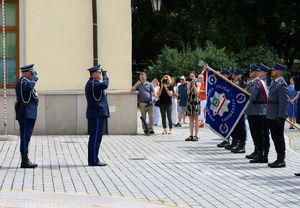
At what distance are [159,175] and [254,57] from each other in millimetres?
29453

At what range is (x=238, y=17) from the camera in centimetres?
4747

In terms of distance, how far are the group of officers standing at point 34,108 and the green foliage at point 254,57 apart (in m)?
27.2

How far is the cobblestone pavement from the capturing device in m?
9.77

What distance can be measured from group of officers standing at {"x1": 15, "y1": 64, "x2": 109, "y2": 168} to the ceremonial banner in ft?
11.6

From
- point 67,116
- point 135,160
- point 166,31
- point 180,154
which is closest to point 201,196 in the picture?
point 135,160

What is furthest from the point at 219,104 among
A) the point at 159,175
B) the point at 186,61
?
the point at 186,61

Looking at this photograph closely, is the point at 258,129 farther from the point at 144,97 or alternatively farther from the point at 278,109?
the point at 144,97

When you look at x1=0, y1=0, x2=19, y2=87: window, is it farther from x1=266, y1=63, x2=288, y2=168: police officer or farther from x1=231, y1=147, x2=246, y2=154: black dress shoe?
x1=266, y1=63, x2=288, y2=168: police officer

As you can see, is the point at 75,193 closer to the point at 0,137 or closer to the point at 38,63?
Result: the point at 0,137

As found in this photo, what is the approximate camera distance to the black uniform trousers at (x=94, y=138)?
13070 mm

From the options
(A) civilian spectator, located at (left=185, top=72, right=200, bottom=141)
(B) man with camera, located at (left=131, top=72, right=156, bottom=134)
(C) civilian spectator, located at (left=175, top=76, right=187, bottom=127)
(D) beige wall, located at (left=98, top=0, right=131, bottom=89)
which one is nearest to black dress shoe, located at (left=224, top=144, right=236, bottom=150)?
(A) civilian spectator, located at (left=185, top=72, right=200, bottom=141)

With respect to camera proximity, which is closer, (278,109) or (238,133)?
(278,109)

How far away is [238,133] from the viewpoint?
15945mm

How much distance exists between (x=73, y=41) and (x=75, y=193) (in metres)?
10.9
